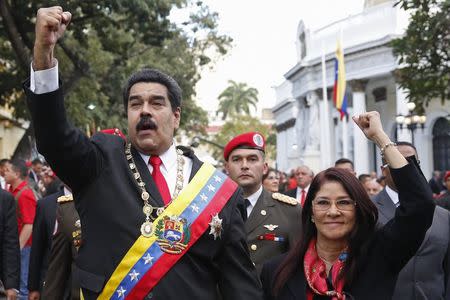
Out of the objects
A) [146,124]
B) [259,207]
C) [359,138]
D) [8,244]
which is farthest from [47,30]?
[359,138]

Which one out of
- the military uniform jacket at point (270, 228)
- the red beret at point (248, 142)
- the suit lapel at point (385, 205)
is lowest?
the military uniform jacket at point (270, 228)

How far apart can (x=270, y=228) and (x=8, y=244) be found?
328 centimetres

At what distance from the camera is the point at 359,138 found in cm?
4622

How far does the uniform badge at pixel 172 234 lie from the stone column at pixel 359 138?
42222 millimetres

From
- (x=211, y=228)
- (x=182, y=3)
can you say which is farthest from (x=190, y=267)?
(x=182, y=3)

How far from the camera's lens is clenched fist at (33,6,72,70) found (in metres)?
3.31

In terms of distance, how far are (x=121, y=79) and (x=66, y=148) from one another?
74.0 ft

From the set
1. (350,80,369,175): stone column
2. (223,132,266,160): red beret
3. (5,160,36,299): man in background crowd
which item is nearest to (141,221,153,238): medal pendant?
(223,132,266,160): red beret

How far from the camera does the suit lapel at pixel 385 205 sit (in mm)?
6375

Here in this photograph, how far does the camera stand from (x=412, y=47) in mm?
14250

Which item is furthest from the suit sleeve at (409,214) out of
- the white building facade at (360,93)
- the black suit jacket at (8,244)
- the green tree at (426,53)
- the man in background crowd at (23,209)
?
the white building facade at (360,93)

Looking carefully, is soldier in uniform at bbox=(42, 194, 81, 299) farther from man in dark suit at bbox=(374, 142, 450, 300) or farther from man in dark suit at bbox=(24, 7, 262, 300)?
man in dark suit at bbox=(374, 142, 450, 300)

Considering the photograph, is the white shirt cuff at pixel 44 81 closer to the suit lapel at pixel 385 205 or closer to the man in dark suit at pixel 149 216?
the man in dark suit at pixel 149 216

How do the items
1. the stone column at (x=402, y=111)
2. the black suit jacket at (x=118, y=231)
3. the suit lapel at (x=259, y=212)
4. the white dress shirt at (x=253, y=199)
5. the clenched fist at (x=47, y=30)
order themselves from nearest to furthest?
the clenched fist at (x=47, y=30) → the black suit jacket at (x=118, y=231) → the suit lapel at (x=259, y=212) → the white dress shirt at (x=253, y=199) → the stone column at (x=402, y=111)
